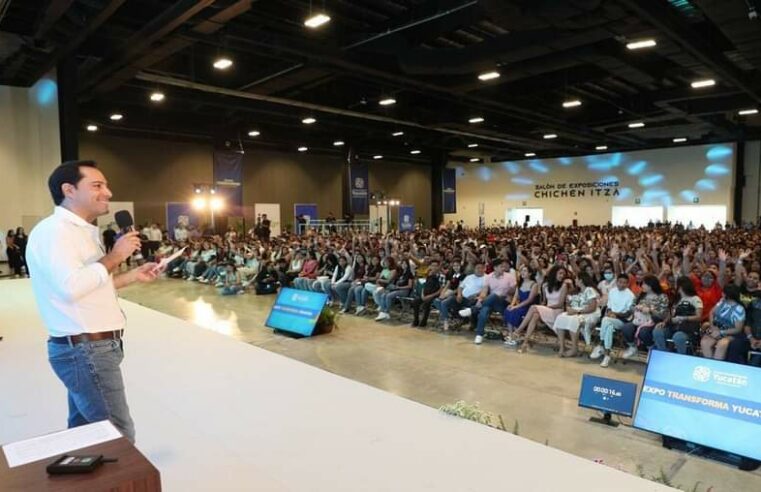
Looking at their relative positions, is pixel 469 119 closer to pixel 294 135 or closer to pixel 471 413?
pixel 294 135

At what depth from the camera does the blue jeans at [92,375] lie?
2.01m

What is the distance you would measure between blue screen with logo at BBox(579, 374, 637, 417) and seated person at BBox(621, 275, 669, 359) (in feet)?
5.89

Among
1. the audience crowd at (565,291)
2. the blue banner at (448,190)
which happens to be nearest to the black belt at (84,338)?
the audience crowd at (565,291)

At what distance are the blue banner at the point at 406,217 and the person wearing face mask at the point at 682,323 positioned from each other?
2331cm

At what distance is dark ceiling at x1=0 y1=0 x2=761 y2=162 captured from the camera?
7.55 m

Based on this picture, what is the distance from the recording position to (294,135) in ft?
74.0

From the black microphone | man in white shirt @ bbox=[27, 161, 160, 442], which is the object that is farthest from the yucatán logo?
the black microphone

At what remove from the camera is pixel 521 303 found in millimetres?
7094

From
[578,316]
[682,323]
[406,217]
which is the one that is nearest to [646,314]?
[682,323]

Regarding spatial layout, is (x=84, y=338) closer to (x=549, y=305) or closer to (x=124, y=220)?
(x=124, y=220)

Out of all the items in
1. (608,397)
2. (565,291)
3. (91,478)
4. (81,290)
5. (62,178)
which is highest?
(62,178)

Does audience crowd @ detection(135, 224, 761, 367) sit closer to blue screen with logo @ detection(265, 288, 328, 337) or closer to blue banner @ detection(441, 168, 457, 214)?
blue screen with logo @ detection(265, 288, 328, 337)

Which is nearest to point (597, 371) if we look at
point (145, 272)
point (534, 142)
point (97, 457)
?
point (145, 272)

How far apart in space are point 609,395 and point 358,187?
21.4 m
